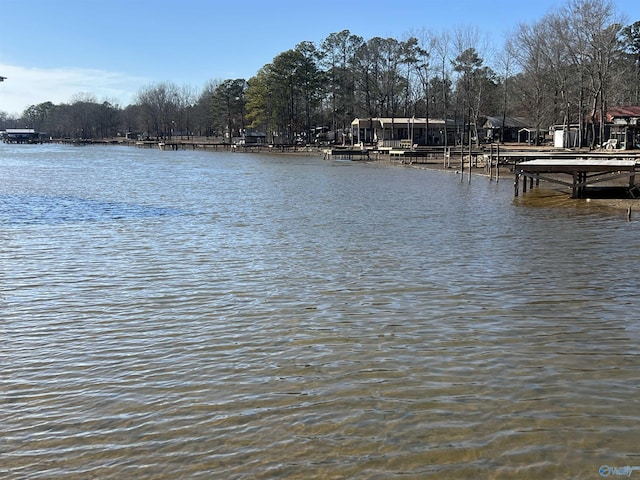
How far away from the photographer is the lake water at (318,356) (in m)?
5.32

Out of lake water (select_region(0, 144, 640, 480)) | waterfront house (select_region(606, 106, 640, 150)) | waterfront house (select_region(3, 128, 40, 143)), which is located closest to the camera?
lake water (select_region(0, 144, 640, 480))

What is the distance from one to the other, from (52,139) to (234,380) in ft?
682

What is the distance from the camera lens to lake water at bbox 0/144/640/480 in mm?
5324

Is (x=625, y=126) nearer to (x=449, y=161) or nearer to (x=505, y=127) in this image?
(x=449, y=161)

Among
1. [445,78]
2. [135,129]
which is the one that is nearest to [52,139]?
[135,129]

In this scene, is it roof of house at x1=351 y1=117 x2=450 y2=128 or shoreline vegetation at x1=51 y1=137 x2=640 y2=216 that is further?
roof of house at x1=351 y1=117 x2=450 y2=128

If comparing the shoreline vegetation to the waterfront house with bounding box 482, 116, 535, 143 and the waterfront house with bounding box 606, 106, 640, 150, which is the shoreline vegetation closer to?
the waterfront house with bounding box 606, 106, 640, 150

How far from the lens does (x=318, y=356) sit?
7629 mm

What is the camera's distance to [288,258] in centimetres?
1377

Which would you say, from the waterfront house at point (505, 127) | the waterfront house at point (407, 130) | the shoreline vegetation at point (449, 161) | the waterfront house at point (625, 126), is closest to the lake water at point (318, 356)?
the shoreline vegetation at point (449, 161)

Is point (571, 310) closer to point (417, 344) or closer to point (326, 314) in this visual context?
point (417, 344)

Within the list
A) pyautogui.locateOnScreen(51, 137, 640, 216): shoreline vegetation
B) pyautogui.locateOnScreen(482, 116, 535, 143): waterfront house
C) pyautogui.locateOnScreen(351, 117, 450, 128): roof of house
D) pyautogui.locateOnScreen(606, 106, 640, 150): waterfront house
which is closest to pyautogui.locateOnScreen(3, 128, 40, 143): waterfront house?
pyautogui.locateOnScreen(51, 137, 640, 216): shoreline vegetation

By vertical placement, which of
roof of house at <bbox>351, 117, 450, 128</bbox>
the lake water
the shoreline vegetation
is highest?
roof of house at <bbox>351, 117, 450, 128</bbox>

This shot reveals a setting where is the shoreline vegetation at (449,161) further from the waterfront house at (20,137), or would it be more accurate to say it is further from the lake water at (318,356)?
the waterfront house at (20,137)
